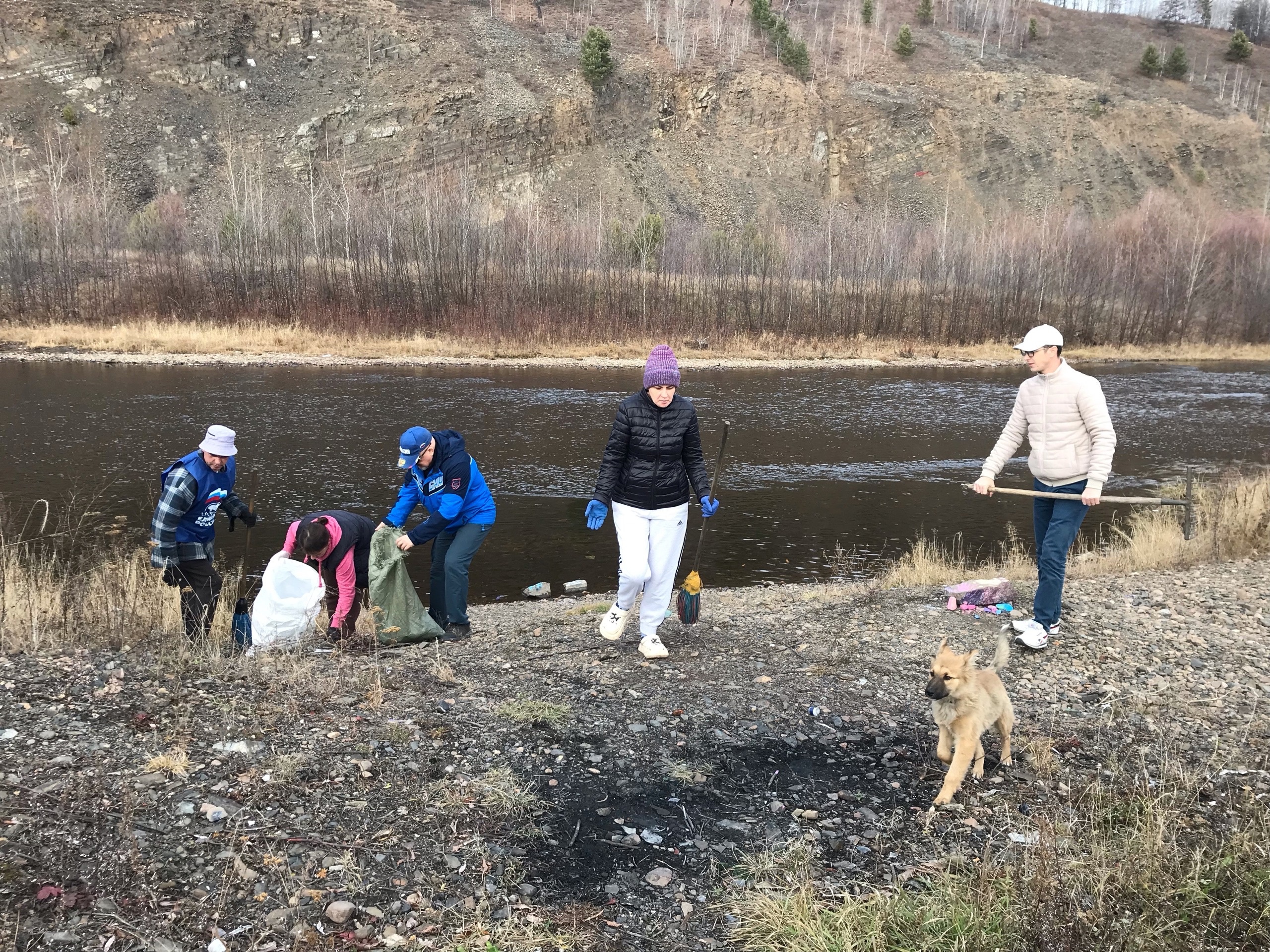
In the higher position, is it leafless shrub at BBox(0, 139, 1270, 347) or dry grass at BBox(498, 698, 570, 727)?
leafless shrub at BBox(0, 139, 1270, 347)

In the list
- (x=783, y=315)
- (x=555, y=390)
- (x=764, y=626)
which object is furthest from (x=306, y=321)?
(x=764, y=626)

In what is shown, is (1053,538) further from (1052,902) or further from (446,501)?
(446,501)

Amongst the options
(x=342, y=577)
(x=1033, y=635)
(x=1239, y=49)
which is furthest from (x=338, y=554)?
(x=1239, y=49)

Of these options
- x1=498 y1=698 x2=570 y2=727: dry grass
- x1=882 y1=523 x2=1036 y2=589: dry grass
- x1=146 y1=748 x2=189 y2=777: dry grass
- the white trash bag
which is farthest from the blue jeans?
x1=146 y1=748 x2=189 y2=777: dry grass

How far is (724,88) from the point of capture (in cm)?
6969

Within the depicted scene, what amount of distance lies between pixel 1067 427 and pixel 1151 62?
101 m

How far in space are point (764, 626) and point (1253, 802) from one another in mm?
4079

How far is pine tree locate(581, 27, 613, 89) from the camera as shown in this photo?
215 ft

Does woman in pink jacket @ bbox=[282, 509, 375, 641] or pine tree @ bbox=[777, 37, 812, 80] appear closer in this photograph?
woman in pink jacket @ bbox=[282, 509, 375, 641]

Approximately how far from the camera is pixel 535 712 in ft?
17.4

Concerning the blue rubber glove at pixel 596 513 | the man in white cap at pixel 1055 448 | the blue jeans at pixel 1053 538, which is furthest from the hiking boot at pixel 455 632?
the blue jeans at pixel 1053 538

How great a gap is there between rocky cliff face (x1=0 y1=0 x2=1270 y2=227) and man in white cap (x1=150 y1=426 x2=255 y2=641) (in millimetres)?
46643

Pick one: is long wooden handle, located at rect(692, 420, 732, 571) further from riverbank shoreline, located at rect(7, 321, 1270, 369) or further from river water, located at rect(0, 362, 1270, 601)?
riverbank shoreline, located at rect(7, 321, 1270, 369)

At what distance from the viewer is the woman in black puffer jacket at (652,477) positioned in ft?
19.7
